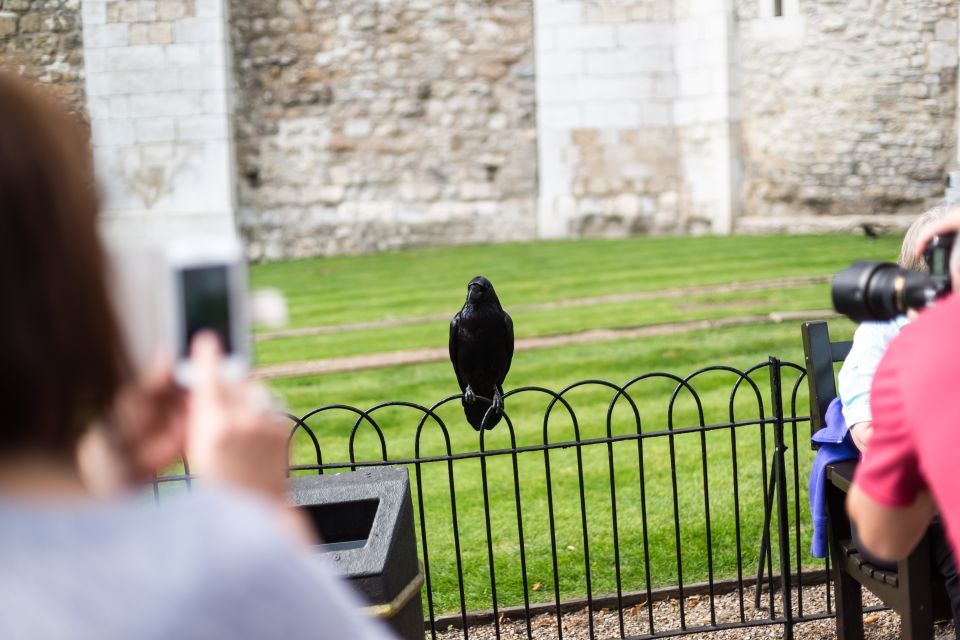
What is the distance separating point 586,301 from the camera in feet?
30.2

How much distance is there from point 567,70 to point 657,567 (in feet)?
34.9

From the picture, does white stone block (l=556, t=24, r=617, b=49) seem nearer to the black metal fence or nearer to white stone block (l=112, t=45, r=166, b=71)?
white stone block (l=112, t=45, r=166, b=71)

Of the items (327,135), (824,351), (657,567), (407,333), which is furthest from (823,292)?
(327,135)

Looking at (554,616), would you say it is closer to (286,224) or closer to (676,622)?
(676,622)

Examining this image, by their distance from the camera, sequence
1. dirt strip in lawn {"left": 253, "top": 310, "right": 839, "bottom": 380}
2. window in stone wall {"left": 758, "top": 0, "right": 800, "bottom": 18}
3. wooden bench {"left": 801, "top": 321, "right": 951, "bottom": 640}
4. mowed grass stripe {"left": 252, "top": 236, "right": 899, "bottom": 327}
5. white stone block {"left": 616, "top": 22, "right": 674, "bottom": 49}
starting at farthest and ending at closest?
white stone block {"left": 616, "top": 22, "right": 674, "bottom": 49} → window in stone wall {"left": 758, "top": 0, "right": 800, "bottom": 18} → mowed grass stripe {"left": 252, "top": 236, "right": 899, "bottom": 327} → dirt strip in lawn {"left": 253, "top": 310, "right": 839, "bottom": 380} → wooden bench {"left": 801, "top": 321, "right": 951, "bottom": 640}

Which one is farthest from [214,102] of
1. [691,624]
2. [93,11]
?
[691,624]

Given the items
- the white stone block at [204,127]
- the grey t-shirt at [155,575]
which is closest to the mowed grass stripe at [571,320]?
the white stone block at [204,127]

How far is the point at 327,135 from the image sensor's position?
1437 centimetres

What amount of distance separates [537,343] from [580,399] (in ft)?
4.74

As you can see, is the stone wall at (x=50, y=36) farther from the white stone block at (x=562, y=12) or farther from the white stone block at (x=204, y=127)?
the white stone block at (x=562, y=12)

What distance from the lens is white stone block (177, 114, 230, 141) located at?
45.3 ft

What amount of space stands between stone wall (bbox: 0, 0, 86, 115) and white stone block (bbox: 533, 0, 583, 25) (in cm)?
581

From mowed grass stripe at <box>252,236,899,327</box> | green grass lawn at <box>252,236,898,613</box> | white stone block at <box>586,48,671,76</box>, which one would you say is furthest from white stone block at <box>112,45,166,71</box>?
white stone block at <box>586,48,671,76</box>

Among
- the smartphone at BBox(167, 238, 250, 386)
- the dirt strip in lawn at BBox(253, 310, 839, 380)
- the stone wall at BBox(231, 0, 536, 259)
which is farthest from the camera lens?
the stone wall at BBox(231, 0, 536, 259)
